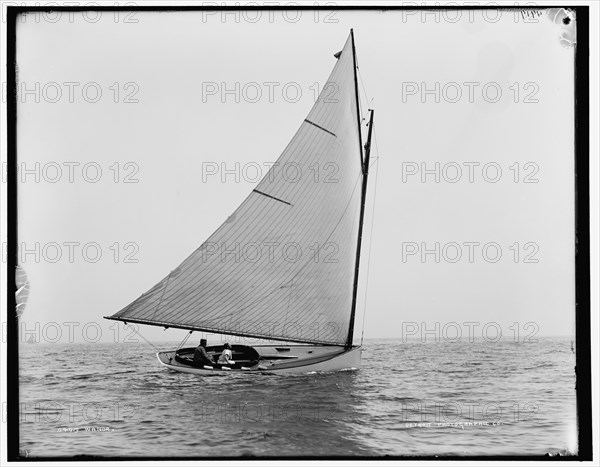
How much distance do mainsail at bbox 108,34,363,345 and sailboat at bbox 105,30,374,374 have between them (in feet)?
0.05

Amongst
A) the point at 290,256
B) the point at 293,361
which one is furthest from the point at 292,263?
the point at 293,361

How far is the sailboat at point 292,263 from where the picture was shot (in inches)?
336

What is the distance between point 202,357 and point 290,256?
91.8 inches

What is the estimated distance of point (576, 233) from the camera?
7.35m

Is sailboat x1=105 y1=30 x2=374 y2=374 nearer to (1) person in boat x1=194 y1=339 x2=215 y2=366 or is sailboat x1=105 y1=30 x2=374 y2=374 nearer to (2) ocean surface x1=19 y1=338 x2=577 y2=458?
(1) person in boat x1=194 y1=339 x2=215 y2=366

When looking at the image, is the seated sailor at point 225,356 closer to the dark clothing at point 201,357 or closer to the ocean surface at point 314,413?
the dark clothing at point 201,357

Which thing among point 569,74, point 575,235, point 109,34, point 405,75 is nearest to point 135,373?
point 109,34

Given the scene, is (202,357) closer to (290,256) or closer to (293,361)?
(293,361)

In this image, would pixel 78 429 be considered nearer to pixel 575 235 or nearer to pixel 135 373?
pixel 135 373

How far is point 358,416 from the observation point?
7.73 metres

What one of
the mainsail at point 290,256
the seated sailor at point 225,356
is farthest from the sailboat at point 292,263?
the seated sailor at point 225,356

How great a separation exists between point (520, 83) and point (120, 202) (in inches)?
175

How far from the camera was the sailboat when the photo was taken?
855 cm

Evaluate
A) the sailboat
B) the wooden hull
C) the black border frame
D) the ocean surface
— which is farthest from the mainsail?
the black border frame
